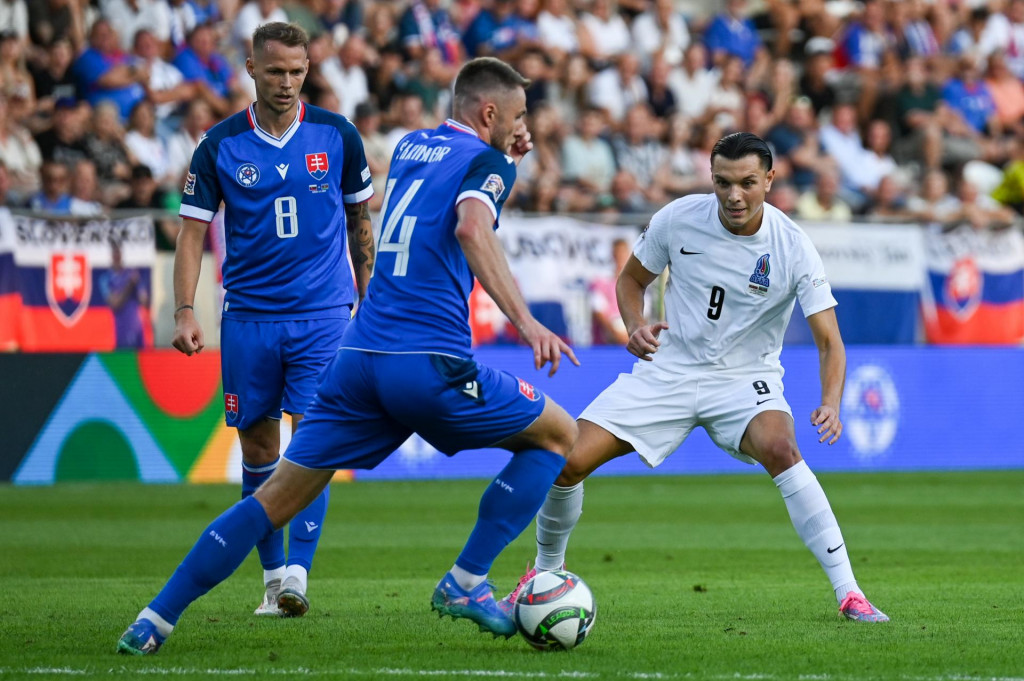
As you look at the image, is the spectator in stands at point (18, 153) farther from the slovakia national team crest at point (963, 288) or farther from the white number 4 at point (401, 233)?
the white number 4 at point (401, 233)

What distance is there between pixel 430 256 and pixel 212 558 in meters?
1.36

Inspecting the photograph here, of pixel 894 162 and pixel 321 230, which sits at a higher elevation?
pixel 321 230

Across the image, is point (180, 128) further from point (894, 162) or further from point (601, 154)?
point (894, 162)

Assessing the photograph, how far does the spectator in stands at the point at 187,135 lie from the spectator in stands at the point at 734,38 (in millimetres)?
8074

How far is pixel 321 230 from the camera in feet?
23.5

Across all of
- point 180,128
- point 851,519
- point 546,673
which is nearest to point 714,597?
point 546,673

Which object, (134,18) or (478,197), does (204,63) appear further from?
(478,197)

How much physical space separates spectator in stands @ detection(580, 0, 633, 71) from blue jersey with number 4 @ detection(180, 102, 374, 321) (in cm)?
1291

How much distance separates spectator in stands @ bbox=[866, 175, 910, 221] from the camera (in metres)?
18.5

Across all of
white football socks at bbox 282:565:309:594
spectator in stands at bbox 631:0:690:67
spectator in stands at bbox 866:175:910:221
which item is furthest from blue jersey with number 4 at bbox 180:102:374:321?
spectator in stands at bbox 631:0:690:67

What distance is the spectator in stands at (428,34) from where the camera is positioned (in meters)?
18.2

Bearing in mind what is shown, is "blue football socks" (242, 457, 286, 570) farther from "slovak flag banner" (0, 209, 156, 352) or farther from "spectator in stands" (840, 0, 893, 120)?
"spectator in stands" (840, 0, 893, 120)

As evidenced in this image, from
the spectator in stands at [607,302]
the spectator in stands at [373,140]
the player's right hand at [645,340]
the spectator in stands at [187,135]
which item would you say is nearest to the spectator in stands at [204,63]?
the spectator in stands at [187,135]

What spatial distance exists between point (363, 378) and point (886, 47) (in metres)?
18.0
